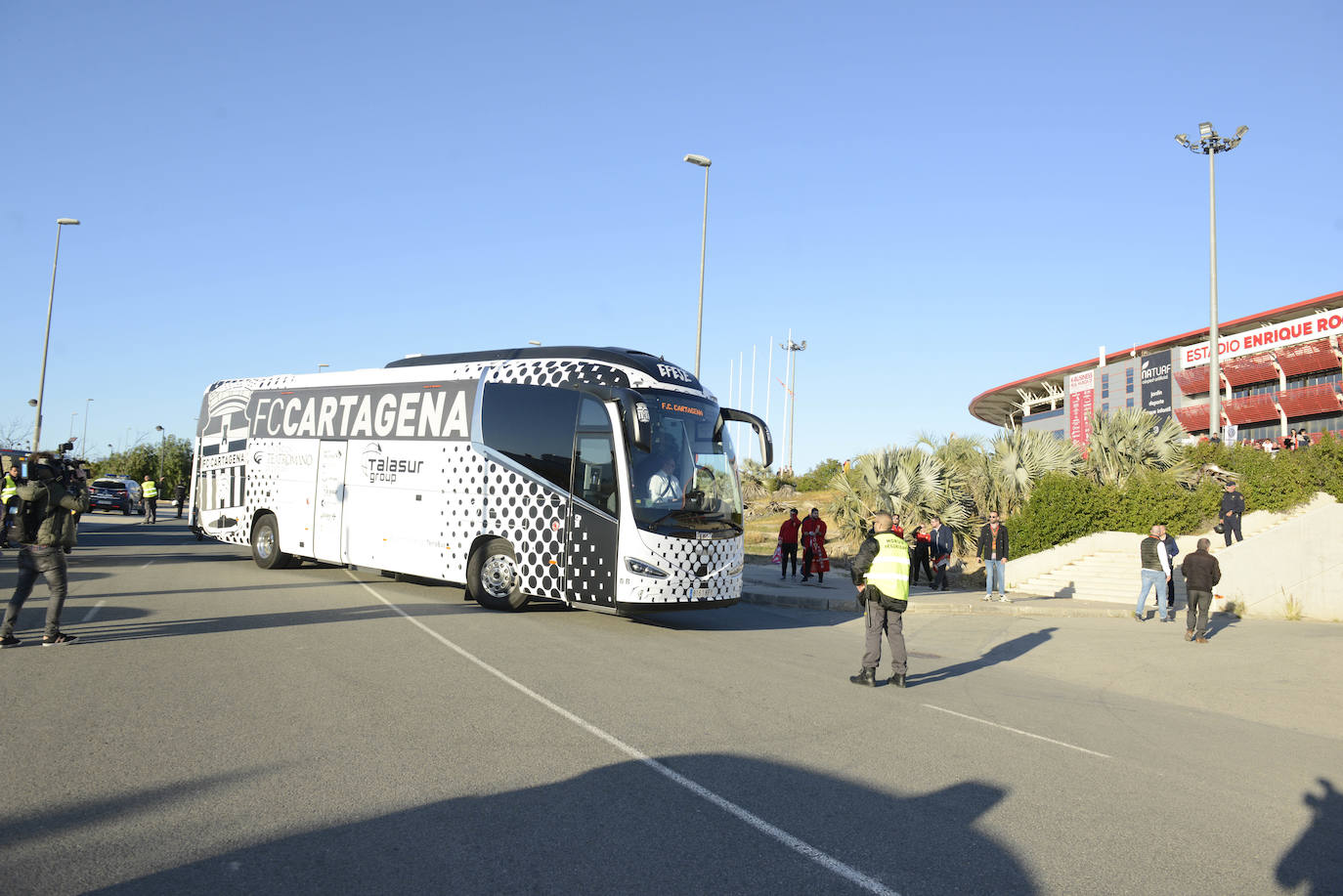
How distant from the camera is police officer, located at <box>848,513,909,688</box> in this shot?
10.0m

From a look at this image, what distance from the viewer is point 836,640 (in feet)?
47.3

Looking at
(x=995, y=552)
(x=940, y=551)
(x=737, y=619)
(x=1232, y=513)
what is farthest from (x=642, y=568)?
(x=1232, y=513)

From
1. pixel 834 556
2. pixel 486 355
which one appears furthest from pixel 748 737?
pixel 834 556

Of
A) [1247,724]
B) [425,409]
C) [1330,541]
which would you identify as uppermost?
[425,409]

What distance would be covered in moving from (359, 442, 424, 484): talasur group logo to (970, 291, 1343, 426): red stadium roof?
5102 centimetres

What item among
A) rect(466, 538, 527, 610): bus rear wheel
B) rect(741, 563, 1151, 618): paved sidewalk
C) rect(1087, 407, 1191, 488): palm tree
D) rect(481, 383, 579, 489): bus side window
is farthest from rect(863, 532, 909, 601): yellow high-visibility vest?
rect(1087, 407, 1191, 488): palm tree

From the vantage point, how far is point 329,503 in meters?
18.0

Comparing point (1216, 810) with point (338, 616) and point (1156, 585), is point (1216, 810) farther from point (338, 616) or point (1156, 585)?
point (1156, 585)

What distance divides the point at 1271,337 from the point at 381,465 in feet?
174

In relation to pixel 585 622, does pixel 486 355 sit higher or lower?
higher

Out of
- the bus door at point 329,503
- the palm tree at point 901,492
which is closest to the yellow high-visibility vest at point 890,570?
the bus door at point 329,503

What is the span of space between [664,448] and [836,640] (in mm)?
4037

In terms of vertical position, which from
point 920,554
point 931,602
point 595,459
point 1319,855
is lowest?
point 1319,855

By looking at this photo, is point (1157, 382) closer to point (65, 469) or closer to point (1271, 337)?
point (1271, 337)
